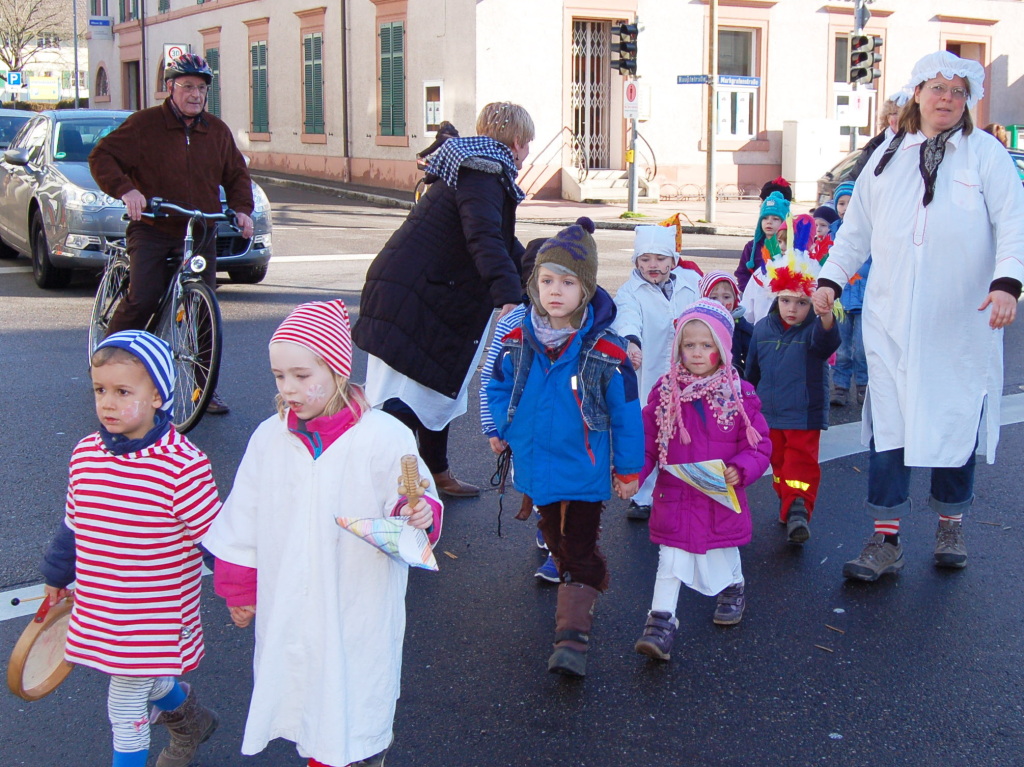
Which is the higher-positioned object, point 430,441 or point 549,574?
point 430,441

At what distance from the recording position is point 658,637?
3842mm

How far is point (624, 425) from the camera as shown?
12.4ft

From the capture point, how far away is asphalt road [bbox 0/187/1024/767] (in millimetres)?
3293

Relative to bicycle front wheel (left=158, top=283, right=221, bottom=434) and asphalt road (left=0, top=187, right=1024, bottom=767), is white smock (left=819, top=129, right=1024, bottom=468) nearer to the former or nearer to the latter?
asphalt road (left=0, top=187, right=1024, bottom=767)

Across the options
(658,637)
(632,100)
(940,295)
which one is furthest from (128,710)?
(632,100)

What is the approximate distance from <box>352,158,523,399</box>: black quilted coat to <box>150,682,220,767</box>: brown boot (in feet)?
6.34

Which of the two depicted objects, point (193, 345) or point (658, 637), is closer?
point (658, 637)

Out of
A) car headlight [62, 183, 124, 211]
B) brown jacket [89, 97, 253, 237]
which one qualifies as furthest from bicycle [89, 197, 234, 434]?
car headlight [62, 183, 124, 211]

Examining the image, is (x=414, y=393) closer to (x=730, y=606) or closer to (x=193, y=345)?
(x=730, y=606)

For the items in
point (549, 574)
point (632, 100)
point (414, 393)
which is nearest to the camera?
point (549, 574)

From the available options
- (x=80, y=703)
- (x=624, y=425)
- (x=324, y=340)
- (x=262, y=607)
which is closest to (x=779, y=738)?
(x=624, y=425)

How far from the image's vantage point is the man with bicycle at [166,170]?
6336mm

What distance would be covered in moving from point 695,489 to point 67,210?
8.70 m

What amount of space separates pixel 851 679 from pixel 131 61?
145 feet
